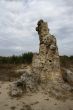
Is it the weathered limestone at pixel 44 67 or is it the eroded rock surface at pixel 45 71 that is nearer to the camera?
the eroded rock surface at pixel 45 71

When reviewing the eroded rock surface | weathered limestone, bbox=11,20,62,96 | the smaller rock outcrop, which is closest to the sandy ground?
the eroded rock surface

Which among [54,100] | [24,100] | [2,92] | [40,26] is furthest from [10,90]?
[40,26]

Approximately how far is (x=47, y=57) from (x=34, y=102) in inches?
119

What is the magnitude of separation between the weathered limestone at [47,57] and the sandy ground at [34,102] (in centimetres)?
131

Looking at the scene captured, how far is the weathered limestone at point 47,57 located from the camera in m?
15.7

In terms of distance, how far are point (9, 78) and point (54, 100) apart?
17.0ft

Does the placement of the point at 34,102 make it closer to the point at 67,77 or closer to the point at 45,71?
the point at 45,71

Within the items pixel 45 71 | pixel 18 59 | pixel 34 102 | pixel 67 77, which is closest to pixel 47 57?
pixel 45 71

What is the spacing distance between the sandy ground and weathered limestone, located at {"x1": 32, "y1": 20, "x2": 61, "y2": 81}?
131 cm

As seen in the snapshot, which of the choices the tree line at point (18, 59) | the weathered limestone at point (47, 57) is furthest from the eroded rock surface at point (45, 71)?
the tree line at point (18, 59)

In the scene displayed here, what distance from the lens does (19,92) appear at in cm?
1494

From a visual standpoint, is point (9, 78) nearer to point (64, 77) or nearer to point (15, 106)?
point (64, 77)

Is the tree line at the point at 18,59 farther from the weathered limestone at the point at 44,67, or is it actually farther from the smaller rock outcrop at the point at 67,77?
the weathered limestone at the point at 44,67

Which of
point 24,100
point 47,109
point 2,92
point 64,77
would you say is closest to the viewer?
point 47,109
